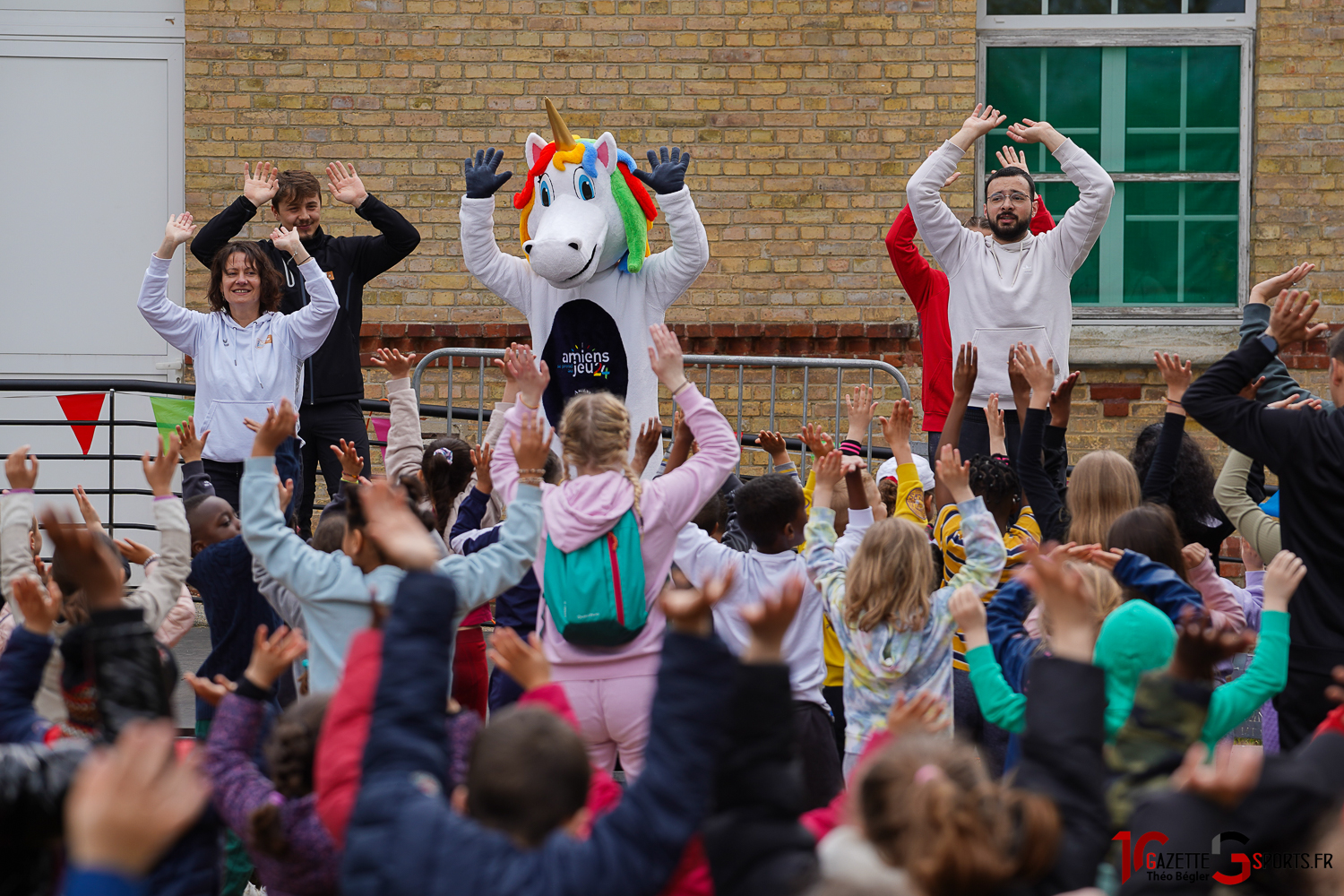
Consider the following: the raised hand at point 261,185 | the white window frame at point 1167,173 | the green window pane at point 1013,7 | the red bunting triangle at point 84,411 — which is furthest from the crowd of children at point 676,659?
the green window pane at point 1013,7

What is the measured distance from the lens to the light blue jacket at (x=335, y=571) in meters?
3.05

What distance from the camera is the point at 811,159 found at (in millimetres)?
7832

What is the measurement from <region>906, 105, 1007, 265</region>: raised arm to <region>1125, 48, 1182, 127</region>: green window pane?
313 cm

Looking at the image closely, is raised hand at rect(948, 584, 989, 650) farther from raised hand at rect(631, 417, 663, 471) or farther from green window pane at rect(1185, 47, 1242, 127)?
green window pane at rect(1185, 47, 1242, 127)

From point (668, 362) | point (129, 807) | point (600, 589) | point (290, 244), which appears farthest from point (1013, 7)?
point (129, 807)

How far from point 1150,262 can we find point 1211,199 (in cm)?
52

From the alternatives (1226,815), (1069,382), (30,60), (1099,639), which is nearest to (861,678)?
(1099,639)

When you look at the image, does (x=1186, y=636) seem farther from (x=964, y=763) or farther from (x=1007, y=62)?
(x=1007, y=62)

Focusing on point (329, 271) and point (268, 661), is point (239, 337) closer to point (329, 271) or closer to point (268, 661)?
point (329, 271)

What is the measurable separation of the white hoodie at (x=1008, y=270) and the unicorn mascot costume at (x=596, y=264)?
3.44 feet

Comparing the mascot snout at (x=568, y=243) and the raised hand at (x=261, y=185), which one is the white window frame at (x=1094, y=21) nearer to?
the mascot snout at (x=568, y=243)

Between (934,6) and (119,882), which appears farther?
(934,6)

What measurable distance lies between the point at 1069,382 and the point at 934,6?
13.2ft

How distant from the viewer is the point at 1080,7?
8.02 meters
